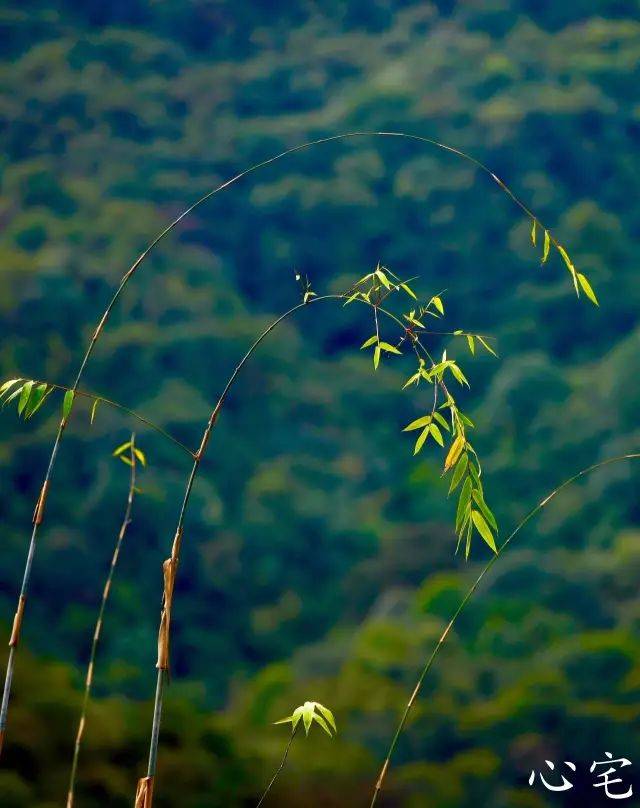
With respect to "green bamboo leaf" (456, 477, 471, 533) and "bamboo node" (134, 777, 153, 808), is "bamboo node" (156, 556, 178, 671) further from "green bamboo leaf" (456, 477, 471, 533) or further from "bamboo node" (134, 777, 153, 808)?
"green bamboo leaf" (456, 477, 471, 533)

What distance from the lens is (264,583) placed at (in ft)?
9.89

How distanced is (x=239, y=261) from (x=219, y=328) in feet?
1.25

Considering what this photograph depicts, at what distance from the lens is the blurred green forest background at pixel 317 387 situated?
266 centimetres

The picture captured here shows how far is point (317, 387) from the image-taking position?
136 inches

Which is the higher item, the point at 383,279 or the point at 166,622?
the point at 383,279

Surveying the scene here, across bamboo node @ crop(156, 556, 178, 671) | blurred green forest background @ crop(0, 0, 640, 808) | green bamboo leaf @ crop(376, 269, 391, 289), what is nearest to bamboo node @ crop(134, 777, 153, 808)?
bamboo node @ crop(156, 556, 178, 671)

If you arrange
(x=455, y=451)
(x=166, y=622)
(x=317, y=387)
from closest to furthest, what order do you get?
(x=166, y=622) < (x=455, y=451) < (x=317, y=387)

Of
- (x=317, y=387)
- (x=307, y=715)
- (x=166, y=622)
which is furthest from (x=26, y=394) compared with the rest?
(x=317, y=387)

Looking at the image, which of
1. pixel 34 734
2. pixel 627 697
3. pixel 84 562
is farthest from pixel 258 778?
pixel 627 697

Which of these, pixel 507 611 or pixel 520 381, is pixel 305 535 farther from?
pixel 520 381

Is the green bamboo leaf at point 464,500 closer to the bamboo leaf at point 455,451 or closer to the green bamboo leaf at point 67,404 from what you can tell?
the bamboo leaf at point 455,451

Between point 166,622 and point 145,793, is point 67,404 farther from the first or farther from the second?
point 145,793

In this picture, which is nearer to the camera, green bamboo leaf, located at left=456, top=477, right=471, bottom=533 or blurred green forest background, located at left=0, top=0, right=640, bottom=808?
green bamboo leaf, located at left=456, top=477, right=471, bottom=533

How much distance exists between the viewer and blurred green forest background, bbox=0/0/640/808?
8.74 ft
